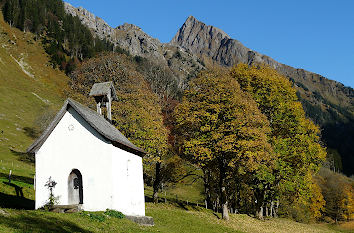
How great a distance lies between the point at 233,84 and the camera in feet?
101

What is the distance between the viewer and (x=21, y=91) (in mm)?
84938

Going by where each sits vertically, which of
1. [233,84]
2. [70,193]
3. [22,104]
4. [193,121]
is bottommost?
[70,193]

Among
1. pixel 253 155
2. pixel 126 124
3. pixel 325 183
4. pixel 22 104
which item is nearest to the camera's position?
pixel 253 155

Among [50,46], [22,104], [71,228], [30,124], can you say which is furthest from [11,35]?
[71,228]

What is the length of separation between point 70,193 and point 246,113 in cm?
1603

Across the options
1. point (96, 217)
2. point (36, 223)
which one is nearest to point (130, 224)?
point (96, 217)

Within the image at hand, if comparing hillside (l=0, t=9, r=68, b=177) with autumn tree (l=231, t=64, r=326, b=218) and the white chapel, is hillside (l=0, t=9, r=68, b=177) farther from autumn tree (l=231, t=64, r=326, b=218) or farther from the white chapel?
autumn tree (l=231, t=64, r=326, b=218)

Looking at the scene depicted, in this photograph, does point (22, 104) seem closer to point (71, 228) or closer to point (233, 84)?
point (233, 84)

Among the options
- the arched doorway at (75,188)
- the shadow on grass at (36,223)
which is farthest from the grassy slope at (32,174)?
the arched doorway at (75,188)

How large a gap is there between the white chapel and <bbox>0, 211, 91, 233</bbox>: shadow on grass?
5.37m

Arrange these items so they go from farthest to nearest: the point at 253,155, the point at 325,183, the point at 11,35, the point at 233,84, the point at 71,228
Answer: the point at 11,35, the point at 325,183, the point at 233,84, the point at 253,155, the point at 71,228

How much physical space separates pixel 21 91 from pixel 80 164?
237 feet

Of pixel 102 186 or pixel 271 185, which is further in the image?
pixel 271 185

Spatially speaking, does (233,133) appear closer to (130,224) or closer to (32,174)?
(130,224)
